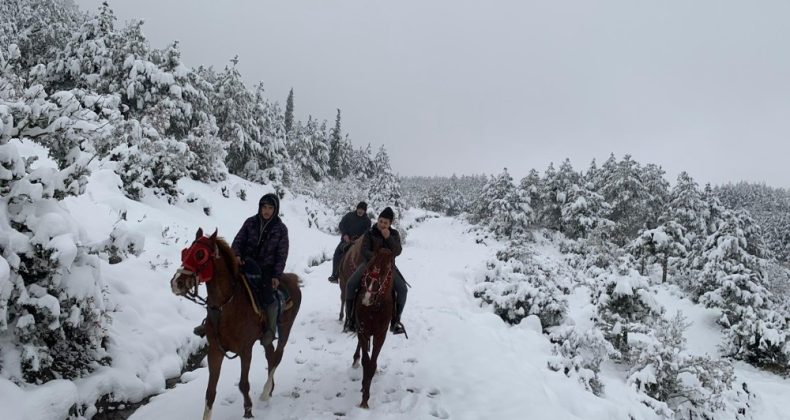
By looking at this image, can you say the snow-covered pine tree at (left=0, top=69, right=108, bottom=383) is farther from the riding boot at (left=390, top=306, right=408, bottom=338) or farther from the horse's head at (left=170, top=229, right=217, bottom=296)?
the riding boot at (left=390, top=306, right=408, bottom=338)

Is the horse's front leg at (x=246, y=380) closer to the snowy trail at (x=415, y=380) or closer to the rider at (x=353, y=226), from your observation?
the snowy trail at (x=415, y=380)

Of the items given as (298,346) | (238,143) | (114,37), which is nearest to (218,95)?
(238,143)

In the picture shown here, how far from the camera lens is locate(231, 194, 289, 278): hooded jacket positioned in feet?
18.4

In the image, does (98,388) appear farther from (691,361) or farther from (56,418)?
(691,361)

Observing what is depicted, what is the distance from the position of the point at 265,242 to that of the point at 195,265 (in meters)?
1.36

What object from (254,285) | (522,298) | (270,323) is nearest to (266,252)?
(254,285)

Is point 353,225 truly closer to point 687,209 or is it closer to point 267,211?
point 267,211

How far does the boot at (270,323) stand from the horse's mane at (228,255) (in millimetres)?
736

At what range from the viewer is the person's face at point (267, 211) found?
5.65 meters

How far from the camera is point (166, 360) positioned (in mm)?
6566

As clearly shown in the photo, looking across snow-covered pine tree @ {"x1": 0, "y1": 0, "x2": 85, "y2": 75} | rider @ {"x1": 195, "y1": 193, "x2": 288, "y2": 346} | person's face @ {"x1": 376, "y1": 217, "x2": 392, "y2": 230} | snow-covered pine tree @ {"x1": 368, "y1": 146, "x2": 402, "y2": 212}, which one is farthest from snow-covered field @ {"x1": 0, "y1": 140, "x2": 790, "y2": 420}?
snow-covered pine tree @ {"x1": 0, "y1": 0, "x2": 85, "y2": 75}

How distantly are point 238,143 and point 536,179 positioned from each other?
30.0 metres

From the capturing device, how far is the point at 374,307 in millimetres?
6055

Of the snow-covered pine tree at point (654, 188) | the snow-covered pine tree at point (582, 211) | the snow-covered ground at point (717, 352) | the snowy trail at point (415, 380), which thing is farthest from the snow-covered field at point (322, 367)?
the snow-covered pine tree at point (654, 188)
